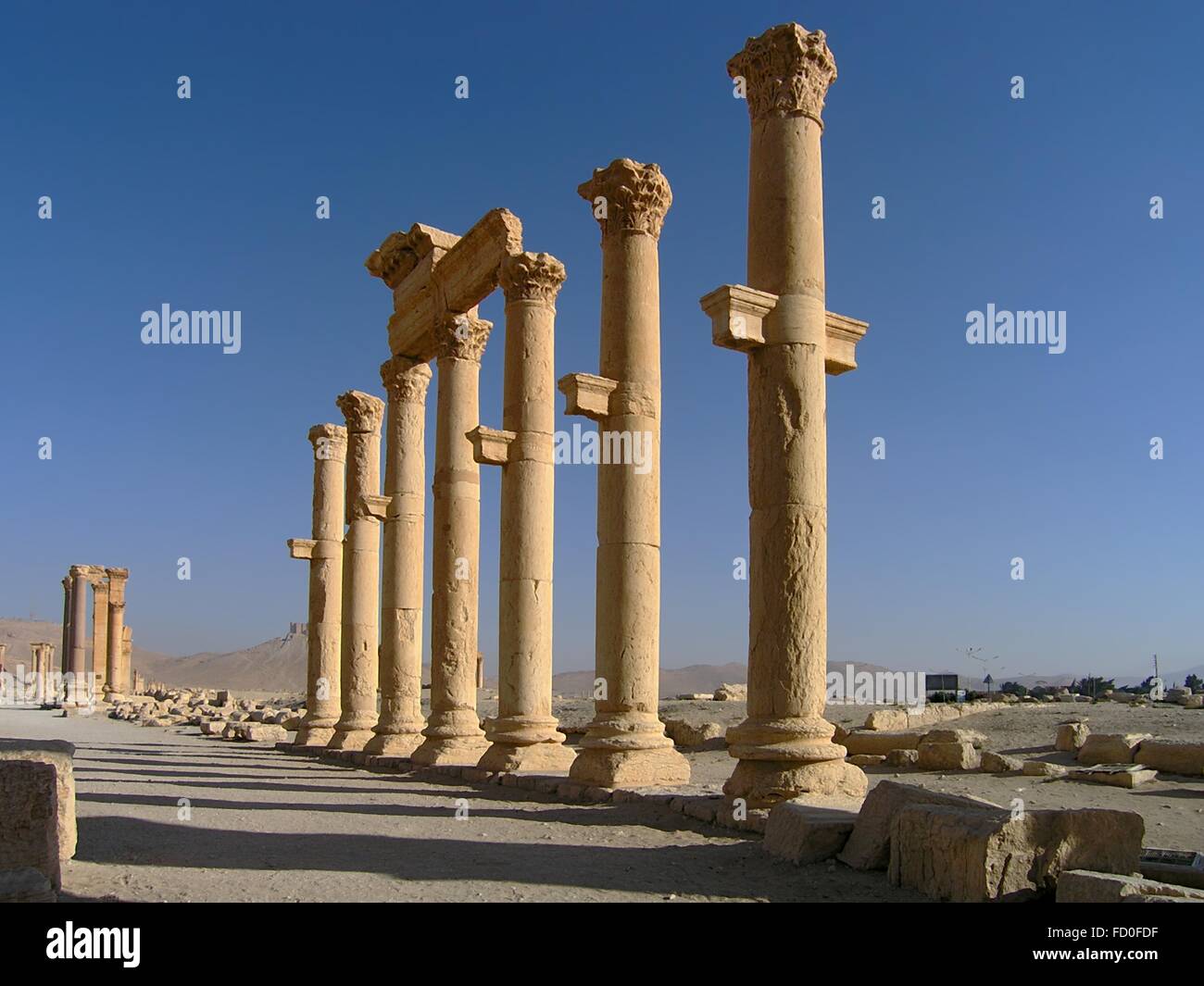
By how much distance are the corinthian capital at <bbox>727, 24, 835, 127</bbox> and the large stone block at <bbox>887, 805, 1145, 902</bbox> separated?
7.54 meters

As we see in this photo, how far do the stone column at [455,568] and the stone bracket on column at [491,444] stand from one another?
1575 mm

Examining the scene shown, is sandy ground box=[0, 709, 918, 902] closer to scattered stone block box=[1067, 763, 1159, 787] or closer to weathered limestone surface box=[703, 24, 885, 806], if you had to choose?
weathered limestone surface box=[703, 24, 885, 806]

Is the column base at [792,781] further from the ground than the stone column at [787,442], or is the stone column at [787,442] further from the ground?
the stone column at [787,442]

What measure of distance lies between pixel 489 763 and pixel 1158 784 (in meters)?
9.60

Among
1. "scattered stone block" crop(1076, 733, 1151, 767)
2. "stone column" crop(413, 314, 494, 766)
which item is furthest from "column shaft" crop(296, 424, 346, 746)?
"scattered stone block" crop(1076, 733, 1151, 767)

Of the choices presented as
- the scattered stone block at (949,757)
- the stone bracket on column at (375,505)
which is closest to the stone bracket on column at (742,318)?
the scattered stone block at (949,757)

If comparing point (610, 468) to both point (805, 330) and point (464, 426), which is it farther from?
point (464, 426)

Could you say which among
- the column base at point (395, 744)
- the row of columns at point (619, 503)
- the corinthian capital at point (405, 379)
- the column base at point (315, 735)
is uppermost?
the corinthian capital at point (405, 379)

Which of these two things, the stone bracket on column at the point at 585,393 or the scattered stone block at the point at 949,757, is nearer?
the stone bracket on column at the point at 585,393

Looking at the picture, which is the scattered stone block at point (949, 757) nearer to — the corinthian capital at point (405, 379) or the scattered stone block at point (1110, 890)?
the scattered stone block at point (1110, 890)

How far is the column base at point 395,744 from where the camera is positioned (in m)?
21.3

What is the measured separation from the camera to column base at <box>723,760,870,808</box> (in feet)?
A: 35.1

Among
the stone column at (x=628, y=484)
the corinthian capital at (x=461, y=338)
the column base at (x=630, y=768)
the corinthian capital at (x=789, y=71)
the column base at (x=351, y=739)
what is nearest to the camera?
the corinthian capital at (x=789, y=71)
